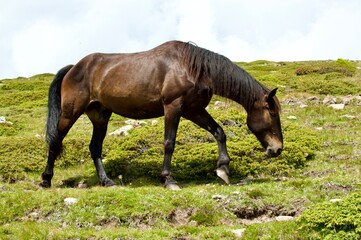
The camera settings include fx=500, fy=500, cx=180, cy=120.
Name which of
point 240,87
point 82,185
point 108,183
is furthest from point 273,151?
point 82,185

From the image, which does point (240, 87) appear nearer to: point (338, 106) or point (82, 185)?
point (82, 185)

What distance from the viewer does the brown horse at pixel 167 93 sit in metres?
10.7

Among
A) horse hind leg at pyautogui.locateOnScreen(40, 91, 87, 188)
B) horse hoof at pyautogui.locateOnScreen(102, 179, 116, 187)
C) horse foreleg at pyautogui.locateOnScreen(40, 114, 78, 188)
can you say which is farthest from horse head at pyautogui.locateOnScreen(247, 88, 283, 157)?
horse foreleg at pyautogui.locateOnScreen(40, 114, 78, 188)

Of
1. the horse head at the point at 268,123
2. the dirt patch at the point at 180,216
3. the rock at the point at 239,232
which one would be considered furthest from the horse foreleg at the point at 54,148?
the rock at the point at 239,232

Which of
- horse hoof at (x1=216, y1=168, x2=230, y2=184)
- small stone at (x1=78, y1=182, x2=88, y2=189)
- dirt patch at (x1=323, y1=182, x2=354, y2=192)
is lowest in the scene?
small stone at (x1=78, y1=182, x2=88, y2=189)

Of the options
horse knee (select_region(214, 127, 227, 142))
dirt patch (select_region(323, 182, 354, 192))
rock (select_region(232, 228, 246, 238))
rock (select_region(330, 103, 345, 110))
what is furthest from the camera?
rock (select_region(330, 103, 345, 110))

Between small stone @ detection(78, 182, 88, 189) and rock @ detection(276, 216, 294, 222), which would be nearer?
rock @ detection(276, 216, 294, 222)

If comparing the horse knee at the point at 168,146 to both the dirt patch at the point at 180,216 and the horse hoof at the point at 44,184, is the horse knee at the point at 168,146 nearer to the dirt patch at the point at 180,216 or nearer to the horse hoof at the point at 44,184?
the dirt patch at the point at 180,216

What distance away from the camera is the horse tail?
12.2 m

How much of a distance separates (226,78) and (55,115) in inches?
180

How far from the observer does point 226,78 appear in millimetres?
10742

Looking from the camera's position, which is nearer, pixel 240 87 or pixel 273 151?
pixel 273 151

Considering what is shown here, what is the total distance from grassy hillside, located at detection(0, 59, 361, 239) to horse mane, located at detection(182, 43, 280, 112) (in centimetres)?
65

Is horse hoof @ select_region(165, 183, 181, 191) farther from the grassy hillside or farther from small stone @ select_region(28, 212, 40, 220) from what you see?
small stone @ select_region(28, 212, 40, 220)
